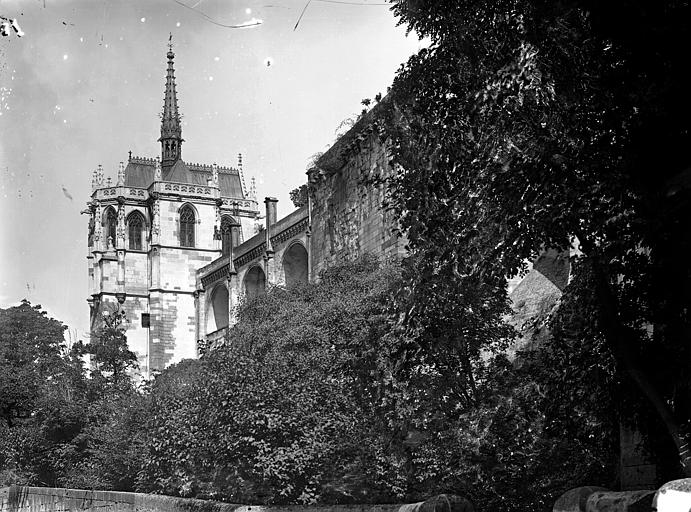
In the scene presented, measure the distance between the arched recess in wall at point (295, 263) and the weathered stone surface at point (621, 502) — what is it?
142ft

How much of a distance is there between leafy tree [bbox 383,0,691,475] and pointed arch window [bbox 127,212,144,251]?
69.0m

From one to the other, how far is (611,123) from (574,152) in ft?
1.38

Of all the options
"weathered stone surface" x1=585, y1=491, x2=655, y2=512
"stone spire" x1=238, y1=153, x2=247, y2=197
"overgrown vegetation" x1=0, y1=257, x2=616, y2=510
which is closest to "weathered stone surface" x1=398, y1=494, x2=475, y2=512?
"weathered stone surface" x1=585, y1=491, x2=655, y2=512

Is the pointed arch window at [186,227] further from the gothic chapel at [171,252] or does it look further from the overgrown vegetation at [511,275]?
the overgrown vegetation at [511,275]

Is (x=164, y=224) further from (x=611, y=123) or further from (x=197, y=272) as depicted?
(x=611, y=123)

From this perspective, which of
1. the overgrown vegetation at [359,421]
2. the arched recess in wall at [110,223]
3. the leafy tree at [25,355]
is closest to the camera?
the overgrown vegetation at [359,421]

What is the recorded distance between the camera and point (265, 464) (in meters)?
16.4

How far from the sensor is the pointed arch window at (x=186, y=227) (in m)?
76.2

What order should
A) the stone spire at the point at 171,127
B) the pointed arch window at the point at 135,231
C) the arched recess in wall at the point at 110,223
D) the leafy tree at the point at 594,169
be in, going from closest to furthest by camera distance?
1. the leafy tree at the point at 594,169
2. the pointed arch window at the point at 135,231
3. the arched recess in wall at the point at 110,223
4. the stone spire at the point at 171,127

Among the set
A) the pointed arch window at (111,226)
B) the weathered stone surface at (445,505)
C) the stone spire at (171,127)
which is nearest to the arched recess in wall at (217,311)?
the pointed arch window at (111,226)

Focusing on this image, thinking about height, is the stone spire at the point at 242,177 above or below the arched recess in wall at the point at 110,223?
above

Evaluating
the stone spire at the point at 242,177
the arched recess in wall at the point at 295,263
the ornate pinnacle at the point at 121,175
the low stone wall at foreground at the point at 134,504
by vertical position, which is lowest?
the low stone wall at foreground at the point at 134,504

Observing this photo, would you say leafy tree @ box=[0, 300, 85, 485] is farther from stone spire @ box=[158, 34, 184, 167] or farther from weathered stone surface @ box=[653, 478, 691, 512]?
stone spire @ box=[158, 34, 184, 167]

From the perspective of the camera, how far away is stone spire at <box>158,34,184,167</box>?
86062 millimetres
